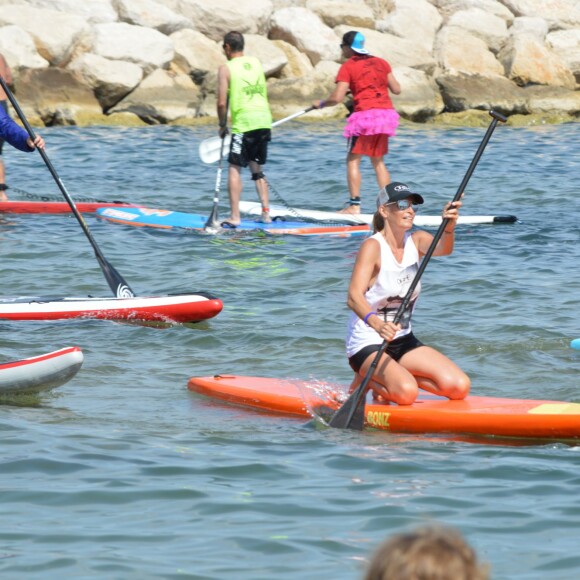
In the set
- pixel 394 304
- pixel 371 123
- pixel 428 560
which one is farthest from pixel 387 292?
pixel 371 123

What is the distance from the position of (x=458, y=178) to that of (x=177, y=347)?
8.25 meters

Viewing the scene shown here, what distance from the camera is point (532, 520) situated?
4418 millimetres

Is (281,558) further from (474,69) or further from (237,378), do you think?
(474,69)

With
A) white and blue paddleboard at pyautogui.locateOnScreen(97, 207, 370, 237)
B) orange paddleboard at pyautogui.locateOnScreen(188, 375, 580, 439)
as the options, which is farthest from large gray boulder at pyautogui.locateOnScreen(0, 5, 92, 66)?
orange paddleboard at pyautogui.locateOnScreen(188, 375, 580, 439)

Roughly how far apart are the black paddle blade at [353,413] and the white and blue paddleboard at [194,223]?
5.64 metres

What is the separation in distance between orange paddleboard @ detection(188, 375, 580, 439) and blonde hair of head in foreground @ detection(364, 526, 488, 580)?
3768 millimetres

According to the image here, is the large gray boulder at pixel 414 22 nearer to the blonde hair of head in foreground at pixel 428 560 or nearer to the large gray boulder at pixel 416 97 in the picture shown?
the large gray boulder at pixel 416 97

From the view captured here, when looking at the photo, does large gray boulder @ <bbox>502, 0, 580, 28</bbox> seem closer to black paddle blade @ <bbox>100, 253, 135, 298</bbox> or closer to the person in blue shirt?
the person in blue shirt

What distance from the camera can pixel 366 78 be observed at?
1122 cm

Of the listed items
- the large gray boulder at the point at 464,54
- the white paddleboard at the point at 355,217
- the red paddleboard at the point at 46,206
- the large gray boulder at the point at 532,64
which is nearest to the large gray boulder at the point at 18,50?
the large gray boulder at the point at 464,54

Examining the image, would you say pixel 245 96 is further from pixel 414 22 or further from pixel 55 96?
pixel 414 22

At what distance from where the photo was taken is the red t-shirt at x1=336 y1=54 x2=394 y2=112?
11219 mm

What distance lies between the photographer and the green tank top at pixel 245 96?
10.7 metres

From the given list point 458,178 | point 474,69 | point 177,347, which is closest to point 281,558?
point 177,347
